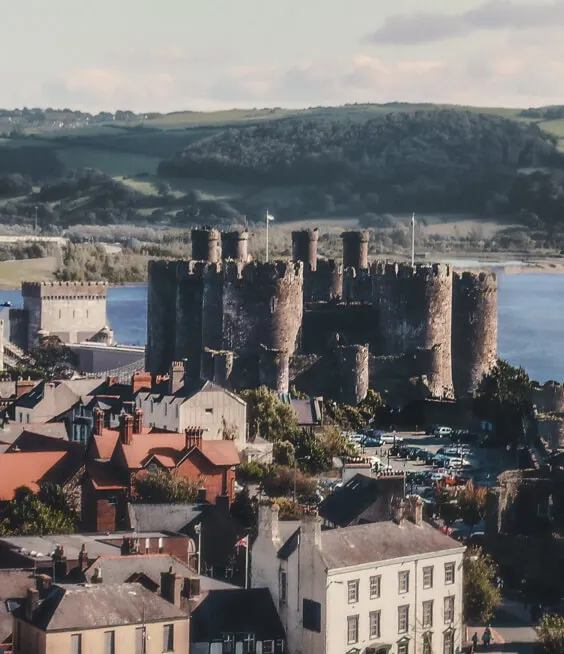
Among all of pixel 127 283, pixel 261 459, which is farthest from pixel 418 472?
pixel 127 283

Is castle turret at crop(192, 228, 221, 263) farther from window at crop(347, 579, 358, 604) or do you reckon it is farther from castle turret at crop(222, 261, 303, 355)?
window at crop(347, 579, 358, 604)

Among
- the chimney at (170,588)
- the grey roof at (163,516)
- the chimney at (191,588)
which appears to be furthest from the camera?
the grey roof at (163,516)

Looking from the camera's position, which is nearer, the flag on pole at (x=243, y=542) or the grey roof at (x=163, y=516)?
the flag on pole at (x=243, y=542)

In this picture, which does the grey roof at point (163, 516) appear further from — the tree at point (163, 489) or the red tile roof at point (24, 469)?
the red tile roof at point (24, 469)

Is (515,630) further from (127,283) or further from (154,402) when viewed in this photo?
(127,283)

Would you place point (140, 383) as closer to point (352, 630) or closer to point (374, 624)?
point (374, 624)

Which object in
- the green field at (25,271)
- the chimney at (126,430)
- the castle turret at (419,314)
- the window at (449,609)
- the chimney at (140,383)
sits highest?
the castle turret at (419,314)

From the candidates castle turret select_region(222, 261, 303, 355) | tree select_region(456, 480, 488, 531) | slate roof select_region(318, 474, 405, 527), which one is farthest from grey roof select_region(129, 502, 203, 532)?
castle turret select_region(222, 261, 303, 355)

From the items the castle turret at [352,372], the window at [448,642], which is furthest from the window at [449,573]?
the castle turret at [352,372]
